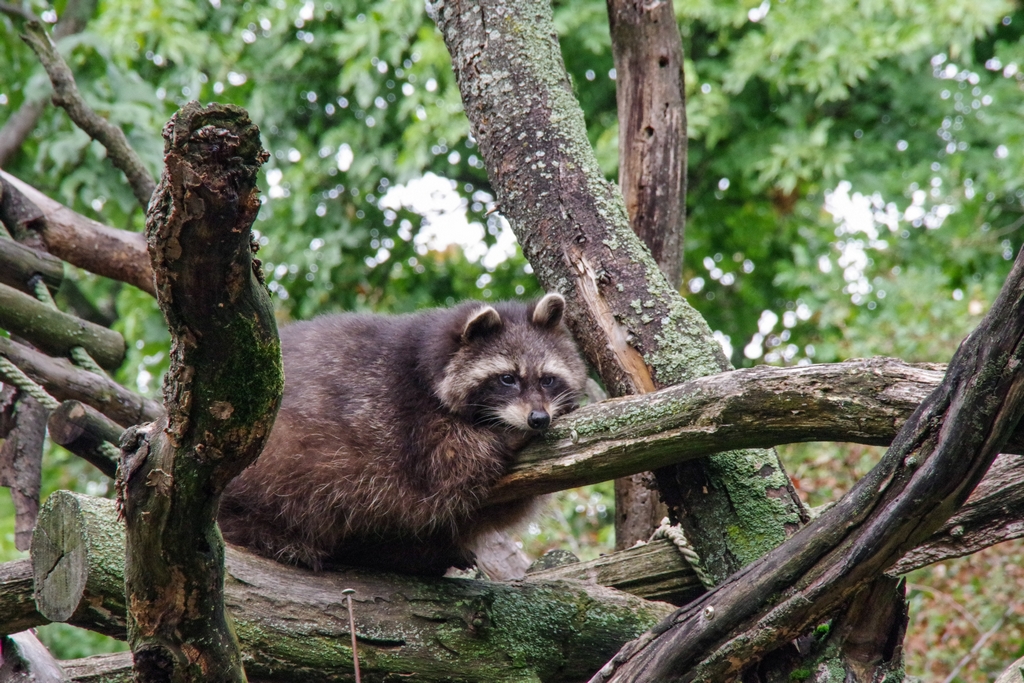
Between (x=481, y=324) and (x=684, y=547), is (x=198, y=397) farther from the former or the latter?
(x=684, y=547)

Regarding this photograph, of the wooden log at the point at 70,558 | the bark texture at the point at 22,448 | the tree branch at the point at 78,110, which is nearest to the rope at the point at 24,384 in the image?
the bark texture at the point at 22,448

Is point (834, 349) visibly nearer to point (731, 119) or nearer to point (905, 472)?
point (731, 119)

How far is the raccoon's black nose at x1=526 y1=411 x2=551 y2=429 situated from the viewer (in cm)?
368

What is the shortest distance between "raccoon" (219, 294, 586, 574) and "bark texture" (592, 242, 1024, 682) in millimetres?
994

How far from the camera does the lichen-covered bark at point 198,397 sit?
187 centimetres

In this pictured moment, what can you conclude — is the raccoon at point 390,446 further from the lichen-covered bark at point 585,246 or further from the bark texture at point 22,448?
the bark texture at point 22,448

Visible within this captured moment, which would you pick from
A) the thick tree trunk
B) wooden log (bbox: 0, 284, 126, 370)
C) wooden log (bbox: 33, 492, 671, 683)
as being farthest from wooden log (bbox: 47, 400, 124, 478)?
the thick tree trunk

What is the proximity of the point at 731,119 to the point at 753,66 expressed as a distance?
965mm

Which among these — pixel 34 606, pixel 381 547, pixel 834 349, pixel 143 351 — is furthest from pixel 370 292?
pixel 34 606

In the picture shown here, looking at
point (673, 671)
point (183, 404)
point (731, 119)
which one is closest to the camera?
point (183, 404)

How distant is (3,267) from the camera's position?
4.58 m

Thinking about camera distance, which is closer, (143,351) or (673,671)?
(673,671)

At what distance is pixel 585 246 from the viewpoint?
4.21 meters

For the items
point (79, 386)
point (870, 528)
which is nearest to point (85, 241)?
point (79, 386)
